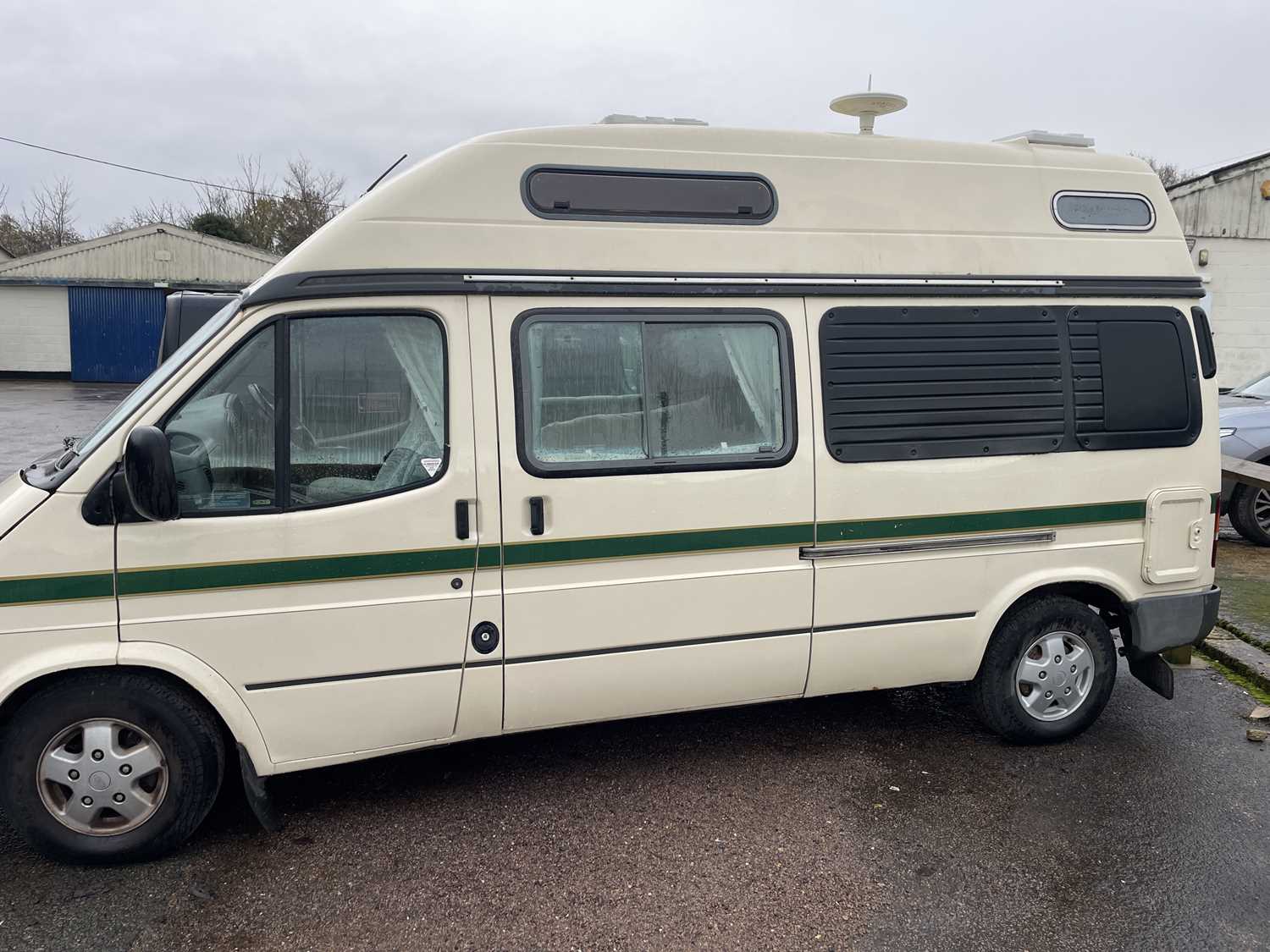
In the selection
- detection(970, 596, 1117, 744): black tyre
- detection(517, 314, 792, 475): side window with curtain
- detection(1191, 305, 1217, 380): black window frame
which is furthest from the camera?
detection(1191, 305, 1217, 380): black window frame

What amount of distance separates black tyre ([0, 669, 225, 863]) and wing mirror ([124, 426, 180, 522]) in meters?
0.64

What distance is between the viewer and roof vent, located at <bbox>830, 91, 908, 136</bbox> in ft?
14.7

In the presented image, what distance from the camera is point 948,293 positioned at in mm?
4211

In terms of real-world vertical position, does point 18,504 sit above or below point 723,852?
above

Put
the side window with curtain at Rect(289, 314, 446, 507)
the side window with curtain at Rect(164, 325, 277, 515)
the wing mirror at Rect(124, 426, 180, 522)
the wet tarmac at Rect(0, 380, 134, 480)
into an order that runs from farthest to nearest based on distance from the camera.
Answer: the wet tarmac at Rect(0, 380, 134, 480) → the side window with curtain at Rect(289, 314, 446, 507) → the side window with curtain at Rect(164, 325, 277, 515) → the wing mirror at Rect(124, 426, 180, 522)

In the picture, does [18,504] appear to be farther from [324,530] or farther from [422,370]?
[422,370]

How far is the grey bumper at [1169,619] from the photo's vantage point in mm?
4500

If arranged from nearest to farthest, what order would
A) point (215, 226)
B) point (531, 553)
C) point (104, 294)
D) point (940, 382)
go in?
point (531, 553), point (940, 382), point (104, 294), point (215, 226)

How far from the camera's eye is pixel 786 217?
403 cm

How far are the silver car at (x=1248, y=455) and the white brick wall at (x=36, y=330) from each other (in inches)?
1110

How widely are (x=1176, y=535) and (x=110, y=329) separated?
28.6m

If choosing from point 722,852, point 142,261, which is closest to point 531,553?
point 722,852

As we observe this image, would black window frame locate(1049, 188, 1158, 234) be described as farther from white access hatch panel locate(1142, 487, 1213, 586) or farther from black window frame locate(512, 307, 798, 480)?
black window frame locate(512, 307, 798, 480)

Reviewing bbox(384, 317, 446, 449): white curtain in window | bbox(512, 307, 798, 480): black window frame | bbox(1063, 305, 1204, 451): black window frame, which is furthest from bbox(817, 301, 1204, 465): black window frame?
bbox(384, 317, 446, 449): white curtain in window
